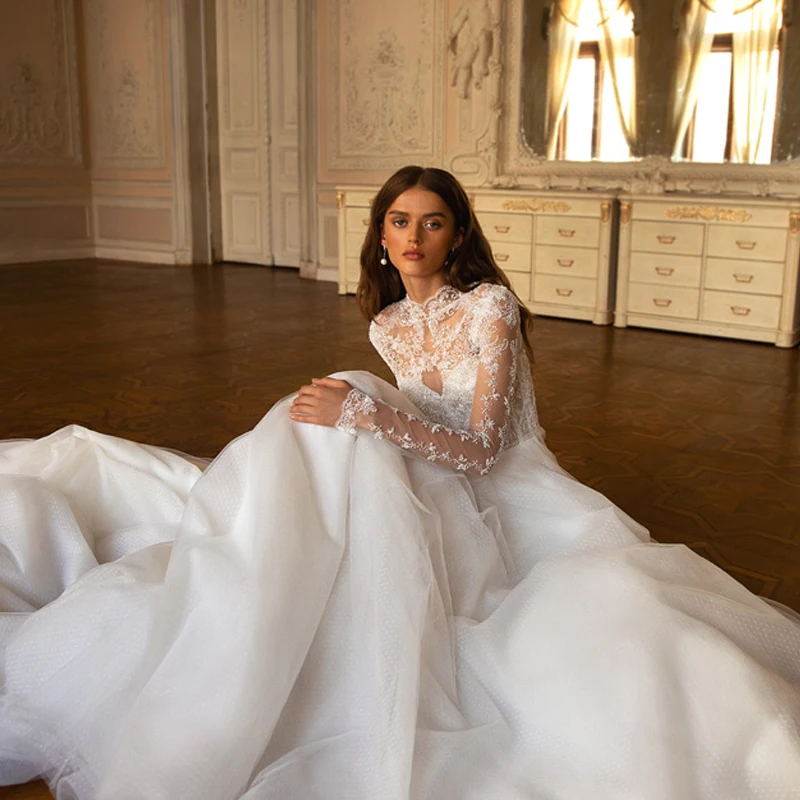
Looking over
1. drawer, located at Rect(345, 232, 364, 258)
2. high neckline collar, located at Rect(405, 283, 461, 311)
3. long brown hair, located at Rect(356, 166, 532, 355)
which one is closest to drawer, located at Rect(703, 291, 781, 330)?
drawer, located at Rect(345, 232, 364, 258)

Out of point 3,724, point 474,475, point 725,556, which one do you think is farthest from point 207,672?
point 725,556

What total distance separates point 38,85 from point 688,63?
8.50 meters

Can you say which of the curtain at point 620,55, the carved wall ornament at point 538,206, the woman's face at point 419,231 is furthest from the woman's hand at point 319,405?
the curtain at point 620,55

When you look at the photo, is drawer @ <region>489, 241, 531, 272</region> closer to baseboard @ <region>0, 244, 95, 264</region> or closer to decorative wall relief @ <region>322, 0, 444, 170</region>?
decorative wall relief @ <region>322, 0, 444, 170</region>

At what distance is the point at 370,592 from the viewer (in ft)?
6.12

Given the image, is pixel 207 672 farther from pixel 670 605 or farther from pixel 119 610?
pixel 670 605

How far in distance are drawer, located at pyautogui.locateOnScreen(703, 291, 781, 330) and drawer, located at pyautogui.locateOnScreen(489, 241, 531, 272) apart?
1.59 m

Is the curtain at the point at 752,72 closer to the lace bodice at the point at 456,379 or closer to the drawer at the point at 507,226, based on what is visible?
the drawer at the point at 507,226

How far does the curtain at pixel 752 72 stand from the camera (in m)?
7.39

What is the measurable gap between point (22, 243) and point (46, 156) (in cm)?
119

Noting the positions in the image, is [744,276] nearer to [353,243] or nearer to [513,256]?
[513,256]

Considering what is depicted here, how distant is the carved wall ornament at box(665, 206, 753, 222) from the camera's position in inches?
276

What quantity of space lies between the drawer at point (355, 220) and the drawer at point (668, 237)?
2.90 meters

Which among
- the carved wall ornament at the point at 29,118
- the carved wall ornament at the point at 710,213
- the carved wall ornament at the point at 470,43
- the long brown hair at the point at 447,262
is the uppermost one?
the carved wall ornament at the point at 470,43
